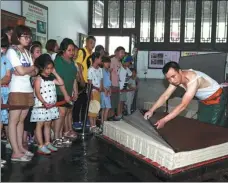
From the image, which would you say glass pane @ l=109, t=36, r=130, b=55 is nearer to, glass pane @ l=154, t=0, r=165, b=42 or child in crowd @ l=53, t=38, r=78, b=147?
glass pane @ l=154, t=0, r=165, b=42

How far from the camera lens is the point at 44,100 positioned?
12.1 feet

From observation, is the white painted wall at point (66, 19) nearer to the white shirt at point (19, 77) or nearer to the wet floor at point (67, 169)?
the white shirt at point (19, 77)

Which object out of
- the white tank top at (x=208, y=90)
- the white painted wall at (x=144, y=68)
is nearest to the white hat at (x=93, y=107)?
the white tank top at (x=208, y=90)

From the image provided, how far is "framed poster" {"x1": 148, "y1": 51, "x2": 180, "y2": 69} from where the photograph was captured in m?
9.75

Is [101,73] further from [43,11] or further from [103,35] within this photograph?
[103,35]

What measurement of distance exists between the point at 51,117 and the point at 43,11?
4.44 meters

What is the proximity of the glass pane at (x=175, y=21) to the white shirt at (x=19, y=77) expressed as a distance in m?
7.07

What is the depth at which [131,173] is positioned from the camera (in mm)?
3191

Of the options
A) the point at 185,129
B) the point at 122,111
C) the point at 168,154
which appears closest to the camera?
the point at 168,154

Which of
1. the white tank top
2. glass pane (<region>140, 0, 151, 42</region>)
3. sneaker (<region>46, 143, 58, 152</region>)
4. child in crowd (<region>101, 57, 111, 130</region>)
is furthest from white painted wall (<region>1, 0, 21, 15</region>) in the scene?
glass pane (<region>140, 0, 151, 42</region>)

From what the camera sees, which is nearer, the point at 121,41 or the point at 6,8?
the point at 6,8

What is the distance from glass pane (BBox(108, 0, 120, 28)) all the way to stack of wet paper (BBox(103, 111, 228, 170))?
679 centimetres

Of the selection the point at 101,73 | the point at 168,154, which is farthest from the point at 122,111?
the point at 168,154

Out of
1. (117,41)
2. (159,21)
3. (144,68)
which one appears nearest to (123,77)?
(144,68)
